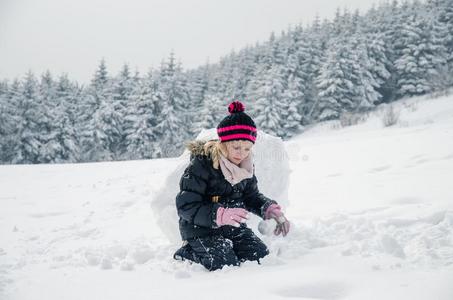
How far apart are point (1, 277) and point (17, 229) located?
2.21 meters

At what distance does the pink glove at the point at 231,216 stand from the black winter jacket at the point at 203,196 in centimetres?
6

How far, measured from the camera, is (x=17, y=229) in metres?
4.72

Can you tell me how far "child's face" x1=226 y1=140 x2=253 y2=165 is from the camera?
2.99 m

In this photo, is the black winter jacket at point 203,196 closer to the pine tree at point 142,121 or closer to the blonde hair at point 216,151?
the blonde hair at point 216,151

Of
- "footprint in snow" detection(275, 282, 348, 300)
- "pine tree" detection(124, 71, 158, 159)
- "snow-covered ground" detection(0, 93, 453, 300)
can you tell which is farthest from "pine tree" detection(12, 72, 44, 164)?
"footprint in snow" detection(275, 282, 348, 300)

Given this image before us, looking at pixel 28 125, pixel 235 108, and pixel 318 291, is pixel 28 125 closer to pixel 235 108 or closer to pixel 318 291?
pixel 235 108

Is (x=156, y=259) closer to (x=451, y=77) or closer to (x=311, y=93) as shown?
(x=451, y=77)

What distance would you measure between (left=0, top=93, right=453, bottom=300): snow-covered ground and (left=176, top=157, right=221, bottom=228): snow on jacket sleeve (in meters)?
0.36

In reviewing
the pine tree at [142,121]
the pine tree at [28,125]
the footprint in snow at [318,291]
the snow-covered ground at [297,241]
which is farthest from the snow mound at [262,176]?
the pine tree at [28,125]

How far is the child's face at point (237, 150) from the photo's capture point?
9.82ft

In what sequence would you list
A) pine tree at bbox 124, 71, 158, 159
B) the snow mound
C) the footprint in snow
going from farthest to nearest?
pine tree at bbox 124, 71, 158, 159
the snow mound
the footprint in snow

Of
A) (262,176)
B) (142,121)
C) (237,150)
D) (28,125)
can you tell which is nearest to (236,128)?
(237,150)

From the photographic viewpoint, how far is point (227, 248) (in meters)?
2.82

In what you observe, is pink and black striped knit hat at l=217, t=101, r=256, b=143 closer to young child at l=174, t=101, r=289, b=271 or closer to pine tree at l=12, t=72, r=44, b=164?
young child at l=174, t=101, r=289, b=271
